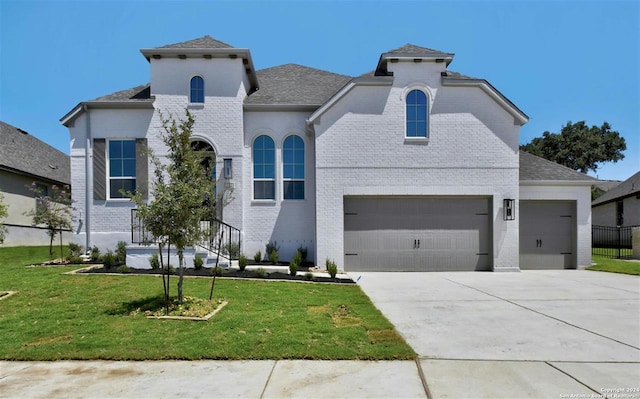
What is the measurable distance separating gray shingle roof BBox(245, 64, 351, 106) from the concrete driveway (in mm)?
8274

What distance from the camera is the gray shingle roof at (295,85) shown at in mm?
15188

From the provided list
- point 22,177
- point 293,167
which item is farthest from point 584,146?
point 22,177

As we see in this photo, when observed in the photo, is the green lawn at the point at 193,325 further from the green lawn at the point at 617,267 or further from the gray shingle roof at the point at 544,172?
the green lawn at the point at 617,267

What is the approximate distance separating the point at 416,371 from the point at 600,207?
33583mm

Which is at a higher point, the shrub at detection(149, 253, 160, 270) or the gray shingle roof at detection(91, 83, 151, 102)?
the gray shingle roof at detection(91, 83, 151, 102)

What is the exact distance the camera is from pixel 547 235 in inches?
572

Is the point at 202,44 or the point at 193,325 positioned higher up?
the point at 202,44

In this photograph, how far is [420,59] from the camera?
534 inches

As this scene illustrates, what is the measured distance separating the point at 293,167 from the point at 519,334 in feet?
34.7

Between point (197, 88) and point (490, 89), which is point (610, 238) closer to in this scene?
point (490, 89)

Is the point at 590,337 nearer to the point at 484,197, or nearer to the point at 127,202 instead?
the point at 484,197

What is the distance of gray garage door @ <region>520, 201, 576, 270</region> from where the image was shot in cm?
1443

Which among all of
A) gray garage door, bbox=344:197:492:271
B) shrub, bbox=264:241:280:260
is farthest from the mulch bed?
shrub, bbox=264:241:280:260

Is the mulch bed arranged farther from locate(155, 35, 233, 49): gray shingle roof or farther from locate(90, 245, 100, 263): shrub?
locate(155, 35, 233, 49): gray shingle roof
